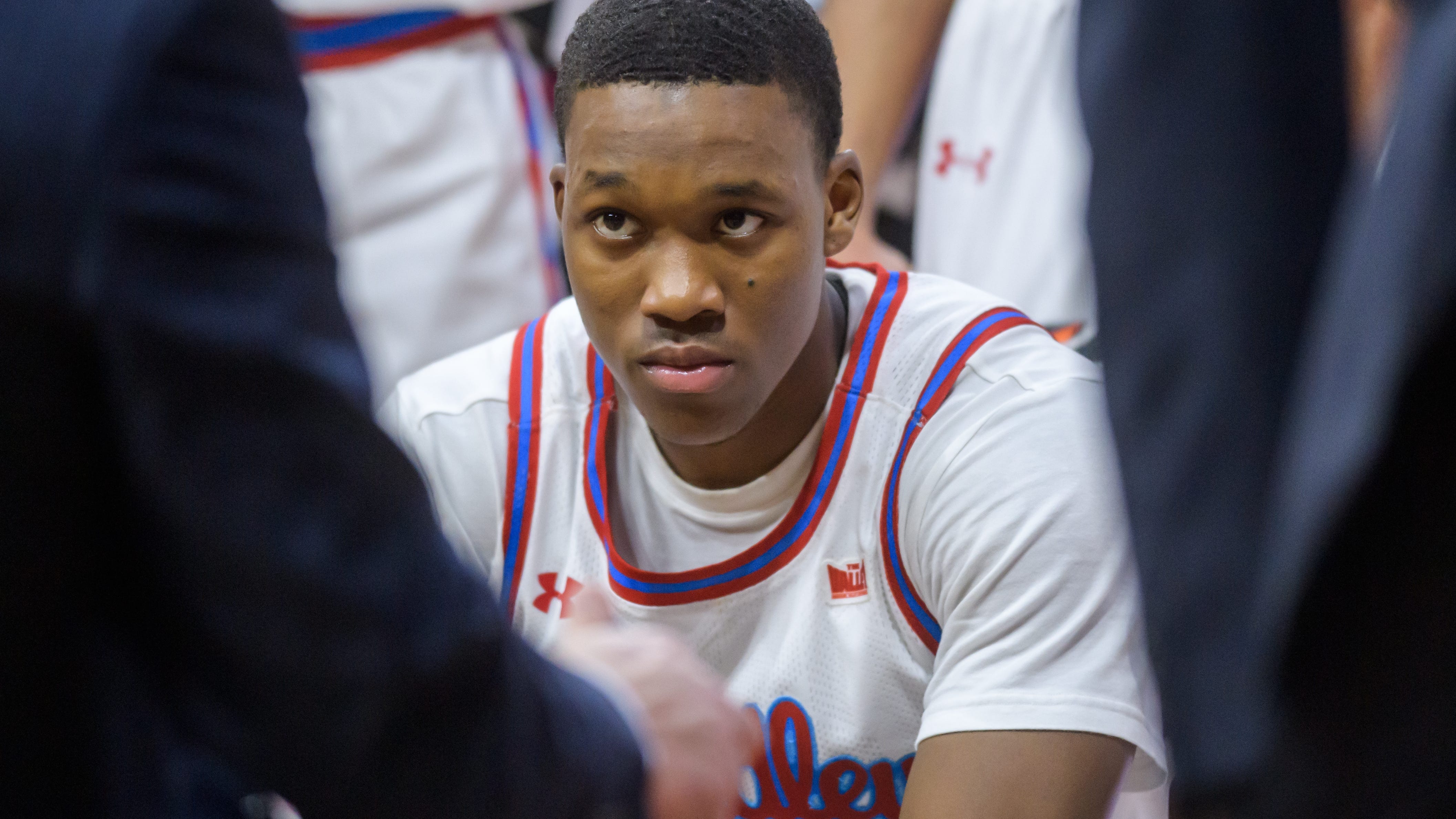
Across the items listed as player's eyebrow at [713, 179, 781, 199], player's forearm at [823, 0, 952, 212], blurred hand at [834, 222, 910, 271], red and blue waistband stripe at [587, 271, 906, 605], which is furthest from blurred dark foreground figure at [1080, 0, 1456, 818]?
player's forearm at [823, 0, 952, 212]

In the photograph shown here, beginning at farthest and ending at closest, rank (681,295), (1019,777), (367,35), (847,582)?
(367,35), (847,582), (681,295), (1019,777)

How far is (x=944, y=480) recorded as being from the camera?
1.81 m

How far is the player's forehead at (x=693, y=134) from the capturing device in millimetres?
1819

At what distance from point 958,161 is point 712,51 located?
1.21 meters

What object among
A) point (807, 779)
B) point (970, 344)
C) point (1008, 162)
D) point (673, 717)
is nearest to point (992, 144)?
point (1008, 162)

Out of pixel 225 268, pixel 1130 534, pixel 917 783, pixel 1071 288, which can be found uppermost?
pixel 225 268

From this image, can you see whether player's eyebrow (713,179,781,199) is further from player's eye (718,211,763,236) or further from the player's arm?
the player's arm

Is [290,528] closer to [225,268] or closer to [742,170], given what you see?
[225,268]

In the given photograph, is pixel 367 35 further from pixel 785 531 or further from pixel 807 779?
pixel 807 779

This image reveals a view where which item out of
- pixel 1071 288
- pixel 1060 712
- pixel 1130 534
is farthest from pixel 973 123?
pixel 1130 534

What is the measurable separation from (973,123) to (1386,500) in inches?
96.1

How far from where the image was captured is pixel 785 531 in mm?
1962

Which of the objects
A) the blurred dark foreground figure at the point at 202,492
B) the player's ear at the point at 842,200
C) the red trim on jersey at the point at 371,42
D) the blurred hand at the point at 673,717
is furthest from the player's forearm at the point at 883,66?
the blurred dark foreground figure at the point at 202,492

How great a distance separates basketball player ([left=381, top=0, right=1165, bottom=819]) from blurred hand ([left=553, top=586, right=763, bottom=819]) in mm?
602
